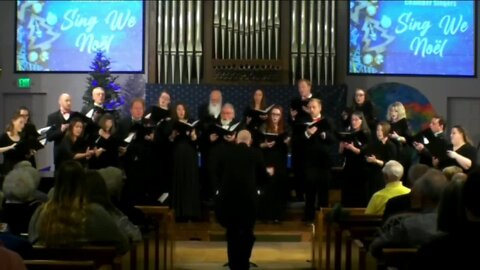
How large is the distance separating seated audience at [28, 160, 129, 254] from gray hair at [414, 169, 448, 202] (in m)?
1.62

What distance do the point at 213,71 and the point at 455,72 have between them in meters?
3.58

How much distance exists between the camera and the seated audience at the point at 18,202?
4.86 metres

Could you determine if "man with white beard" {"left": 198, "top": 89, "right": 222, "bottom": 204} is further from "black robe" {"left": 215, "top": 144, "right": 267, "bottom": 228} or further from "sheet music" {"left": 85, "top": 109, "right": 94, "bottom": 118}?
"black robe" {"left": 215, "top": 144, "right": 267, "bottom": 228}

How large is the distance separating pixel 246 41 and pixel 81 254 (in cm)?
738

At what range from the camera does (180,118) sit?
28.4 ft

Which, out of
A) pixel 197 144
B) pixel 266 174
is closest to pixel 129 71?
pixel 197 144

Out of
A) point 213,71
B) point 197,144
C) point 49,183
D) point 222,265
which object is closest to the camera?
point 222,265

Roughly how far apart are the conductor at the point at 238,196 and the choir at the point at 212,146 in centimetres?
182

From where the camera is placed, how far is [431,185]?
4.29 meters

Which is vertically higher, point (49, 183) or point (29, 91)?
point (29, 91)

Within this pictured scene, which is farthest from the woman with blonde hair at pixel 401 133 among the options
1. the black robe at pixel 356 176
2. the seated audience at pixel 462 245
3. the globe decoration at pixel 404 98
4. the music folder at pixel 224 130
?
the seated audience at pixel 462 245

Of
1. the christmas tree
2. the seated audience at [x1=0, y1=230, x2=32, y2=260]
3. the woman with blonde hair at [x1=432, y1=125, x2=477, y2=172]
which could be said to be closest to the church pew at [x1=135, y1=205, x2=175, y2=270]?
the seated audience at [x1=0, y1=230, x2=32, y2=260]

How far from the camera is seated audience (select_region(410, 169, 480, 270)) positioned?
2.28 meters

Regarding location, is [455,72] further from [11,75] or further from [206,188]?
[11,75]
